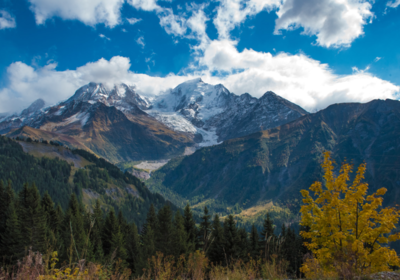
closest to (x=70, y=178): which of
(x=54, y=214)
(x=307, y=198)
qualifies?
(x=54, y=214)

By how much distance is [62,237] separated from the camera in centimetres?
3522

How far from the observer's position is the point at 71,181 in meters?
157

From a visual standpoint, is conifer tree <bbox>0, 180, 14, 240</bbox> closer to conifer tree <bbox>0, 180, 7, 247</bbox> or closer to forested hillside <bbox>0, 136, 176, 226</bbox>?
conifer tree <bbox>0, 180, 7, 247</bbox>

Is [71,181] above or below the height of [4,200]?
below

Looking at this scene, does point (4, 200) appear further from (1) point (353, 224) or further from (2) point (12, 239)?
(1) point (353, 224)

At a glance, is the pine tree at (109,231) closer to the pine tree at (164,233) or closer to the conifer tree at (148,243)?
the conifer tree at (148,243)

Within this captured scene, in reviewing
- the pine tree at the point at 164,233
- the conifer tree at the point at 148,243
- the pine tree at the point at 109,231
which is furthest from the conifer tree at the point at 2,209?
the pine tree at the point at 164,233

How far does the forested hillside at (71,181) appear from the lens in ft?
460

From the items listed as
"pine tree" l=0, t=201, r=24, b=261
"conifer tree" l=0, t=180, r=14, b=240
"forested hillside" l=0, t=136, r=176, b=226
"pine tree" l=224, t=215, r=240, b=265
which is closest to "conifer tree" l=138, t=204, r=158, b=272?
"pine tree" l=224, t=215, r=240, b=265

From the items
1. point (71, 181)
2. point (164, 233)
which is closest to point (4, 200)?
point (164, 233)

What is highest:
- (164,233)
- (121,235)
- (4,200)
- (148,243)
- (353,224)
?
→ (353,224)

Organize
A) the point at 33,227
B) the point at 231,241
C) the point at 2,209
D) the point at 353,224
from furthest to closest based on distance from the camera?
the point at 231,241, the point at 2,209, the point at 33,227, the point at 353,224

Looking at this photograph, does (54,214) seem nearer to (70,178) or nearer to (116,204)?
(116,204)

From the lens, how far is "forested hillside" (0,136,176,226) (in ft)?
460
